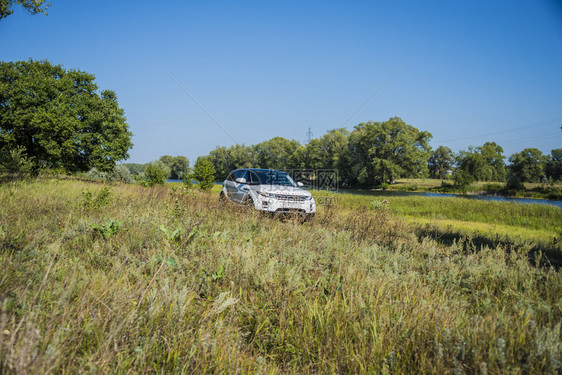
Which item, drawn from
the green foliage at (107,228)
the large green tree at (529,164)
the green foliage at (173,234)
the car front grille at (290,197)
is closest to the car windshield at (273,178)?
the car front grille at (290,197)

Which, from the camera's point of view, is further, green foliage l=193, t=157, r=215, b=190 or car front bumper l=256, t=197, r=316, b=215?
green foliage l=193, t=157, r=215, b=190

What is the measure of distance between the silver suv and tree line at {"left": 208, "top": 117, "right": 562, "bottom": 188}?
5377 centimetres

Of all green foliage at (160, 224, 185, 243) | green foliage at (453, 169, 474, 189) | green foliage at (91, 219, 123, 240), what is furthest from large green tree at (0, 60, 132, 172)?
green foliage at (453, 169, 474, 189)

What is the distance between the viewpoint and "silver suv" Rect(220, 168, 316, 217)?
8625mm

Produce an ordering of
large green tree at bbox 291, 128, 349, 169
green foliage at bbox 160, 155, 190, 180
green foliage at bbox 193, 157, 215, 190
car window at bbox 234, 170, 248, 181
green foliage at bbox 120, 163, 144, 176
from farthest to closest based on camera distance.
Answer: green foliage at bbox 160, 155, 190, 180 → large green tree at bbox 291, 128, 349, 169 → green foliage at bbox 120, 163, 144, 176 → green foliage at bbox 193, 157, 215, 190 → car window at bbox 234, 170, 248, 181

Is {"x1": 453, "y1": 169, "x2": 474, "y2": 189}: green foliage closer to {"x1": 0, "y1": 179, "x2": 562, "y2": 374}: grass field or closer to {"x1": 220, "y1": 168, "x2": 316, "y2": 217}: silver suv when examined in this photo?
{"x1": 220, "y1": 168, "x2": 316, "y2": 217}: silver suv

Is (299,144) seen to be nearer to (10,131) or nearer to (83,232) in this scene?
(10,131)

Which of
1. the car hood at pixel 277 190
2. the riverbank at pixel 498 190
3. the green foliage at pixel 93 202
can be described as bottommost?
Result: the riverbank at pixel 498 190

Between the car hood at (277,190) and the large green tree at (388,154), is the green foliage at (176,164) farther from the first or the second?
the car hood at (277,190)

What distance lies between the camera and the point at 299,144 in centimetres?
10638

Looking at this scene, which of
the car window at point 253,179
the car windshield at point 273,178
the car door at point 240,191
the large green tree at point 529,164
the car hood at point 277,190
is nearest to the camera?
the car hood at point 277,190

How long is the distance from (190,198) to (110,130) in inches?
931

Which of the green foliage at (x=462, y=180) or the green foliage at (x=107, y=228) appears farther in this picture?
the green foliage at (x=462, y=180)

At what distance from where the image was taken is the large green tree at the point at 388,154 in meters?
59.3
